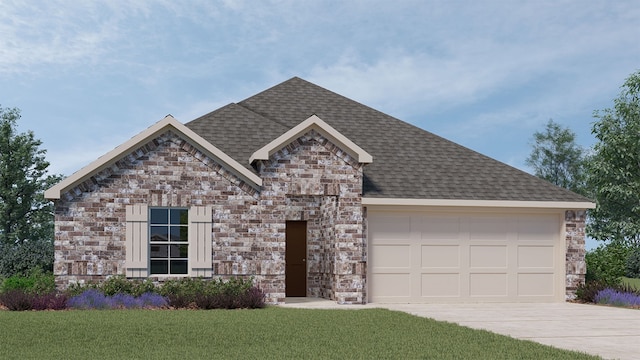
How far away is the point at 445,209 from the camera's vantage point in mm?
21531

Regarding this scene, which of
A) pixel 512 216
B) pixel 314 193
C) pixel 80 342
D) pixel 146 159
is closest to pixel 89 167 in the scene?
pixel 146 159

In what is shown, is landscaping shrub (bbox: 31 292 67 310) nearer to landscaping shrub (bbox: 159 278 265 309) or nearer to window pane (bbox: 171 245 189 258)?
landscaping shrub (bbox: 159 278 265 309)

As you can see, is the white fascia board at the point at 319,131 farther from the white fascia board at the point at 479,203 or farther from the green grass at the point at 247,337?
the green grass at the point at 247,337

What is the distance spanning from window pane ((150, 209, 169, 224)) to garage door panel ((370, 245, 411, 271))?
559 cm

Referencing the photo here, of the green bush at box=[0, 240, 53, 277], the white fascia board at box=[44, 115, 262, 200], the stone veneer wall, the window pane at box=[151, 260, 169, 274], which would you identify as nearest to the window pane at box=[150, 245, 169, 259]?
the window pane at box=[151, 260, 169, 274]

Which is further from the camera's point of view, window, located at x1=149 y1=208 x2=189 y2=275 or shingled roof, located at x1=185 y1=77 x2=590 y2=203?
shingled roof, located at x1=185 y1=77 x2=590 y2=203

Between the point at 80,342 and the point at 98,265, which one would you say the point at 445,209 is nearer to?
the point at 98,265

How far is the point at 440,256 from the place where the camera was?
21.5 meters

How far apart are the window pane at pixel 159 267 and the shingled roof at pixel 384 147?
136 inches

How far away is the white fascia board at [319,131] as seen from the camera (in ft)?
66.2

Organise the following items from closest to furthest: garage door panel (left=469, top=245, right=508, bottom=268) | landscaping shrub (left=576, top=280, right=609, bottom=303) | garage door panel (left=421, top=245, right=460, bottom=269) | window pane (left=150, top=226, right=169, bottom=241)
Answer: window pane (left=150, top=226, right=169, bottom=241), garage door panel (left=421, top=245, right=460, bottom=269), garage door panel (left=469, top=245, right=508, bottom=268), landscaping shrub (left=576, top=280, right=609, bottom=303)

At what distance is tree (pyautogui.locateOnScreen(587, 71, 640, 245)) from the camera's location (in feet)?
137

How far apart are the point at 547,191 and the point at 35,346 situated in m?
15.7

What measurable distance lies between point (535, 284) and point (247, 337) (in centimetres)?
1201
